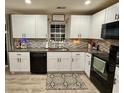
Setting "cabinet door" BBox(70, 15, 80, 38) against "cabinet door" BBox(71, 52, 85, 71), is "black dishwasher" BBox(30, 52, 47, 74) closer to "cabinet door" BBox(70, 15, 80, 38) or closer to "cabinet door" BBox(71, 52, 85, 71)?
"cabinet door" BBox(71, 52, 85, 71)

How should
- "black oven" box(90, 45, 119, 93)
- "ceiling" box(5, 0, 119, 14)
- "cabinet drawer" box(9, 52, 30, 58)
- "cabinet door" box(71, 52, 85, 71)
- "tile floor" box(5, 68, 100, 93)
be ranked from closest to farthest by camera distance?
"black oven" box(90, 45, 119, 93) < "tile floor" box(5, 68, 100, 93) < "ceiling" box(5, 0, 119, 14) < "cabinet drawer" box(9, 52, 30, 58) < "cabinet door" box(71, 52, 85, 71)

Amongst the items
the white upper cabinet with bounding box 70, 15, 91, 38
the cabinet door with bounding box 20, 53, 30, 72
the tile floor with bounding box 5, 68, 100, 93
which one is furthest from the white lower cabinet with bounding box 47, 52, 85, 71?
the white upper cabinet with bounding box 70, 15, 91, 38

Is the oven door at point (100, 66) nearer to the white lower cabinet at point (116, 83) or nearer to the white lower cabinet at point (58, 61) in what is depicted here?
the white lower cabinet at point (116, 83)

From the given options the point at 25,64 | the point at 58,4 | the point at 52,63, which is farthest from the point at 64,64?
the point at 58,4

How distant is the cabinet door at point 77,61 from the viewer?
445 centimetres

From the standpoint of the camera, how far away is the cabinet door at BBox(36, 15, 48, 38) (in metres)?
4.71

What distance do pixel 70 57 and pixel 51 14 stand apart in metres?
1.98

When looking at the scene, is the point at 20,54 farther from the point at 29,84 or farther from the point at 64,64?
the point at 64,64

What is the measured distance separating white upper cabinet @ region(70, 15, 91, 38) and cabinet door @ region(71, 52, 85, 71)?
2.59 feet

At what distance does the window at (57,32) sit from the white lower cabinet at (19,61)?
4.50ft

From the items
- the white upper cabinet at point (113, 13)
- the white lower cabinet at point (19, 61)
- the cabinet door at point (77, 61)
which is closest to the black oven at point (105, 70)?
the white upper cabinet at point (113, 13)

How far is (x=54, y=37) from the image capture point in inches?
203

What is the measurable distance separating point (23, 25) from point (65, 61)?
210 cm

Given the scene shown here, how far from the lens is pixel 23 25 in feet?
15.3
